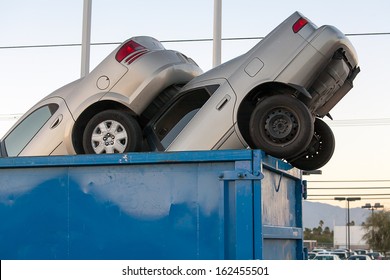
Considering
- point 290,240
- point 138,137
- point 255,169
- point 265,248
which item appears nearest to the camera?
point 255,169

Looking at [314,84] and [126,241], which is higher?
[314,84]

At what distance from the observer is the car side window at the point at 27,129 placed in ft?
24.5

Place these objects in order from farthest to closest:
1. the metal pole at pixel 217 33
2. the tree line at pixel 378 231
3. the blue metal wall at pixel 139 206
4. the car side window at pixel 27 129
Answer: the tree line at pixel 378 231 → the metal pole at pixel 217 33 → the car side window at pixel 27 129 → the blue metal wall at pixel 139 206

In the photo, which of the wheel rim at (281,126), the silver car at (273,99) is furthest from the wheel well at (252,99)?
the wheel rim at (281,126)

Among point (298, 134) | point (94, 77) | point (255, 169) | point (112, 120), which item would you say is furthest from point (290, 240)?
point (94, 77)

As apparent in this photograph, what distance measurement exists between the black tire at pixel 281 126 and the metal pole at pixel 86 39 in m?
10.5

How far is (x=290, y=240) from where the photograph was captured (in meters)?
6.18

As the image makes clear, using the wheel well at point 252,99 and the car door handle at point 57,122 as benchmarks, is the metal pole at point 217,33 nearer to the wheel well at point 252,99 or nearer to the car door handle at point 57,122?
the car door handle at point 57,122

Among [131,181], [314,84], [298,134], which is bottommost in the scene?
[131,181]

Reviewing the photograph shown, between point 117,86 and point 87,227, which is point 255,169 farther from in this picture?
point 117,86

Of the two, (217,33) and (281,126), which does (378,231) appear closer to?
(217,33)

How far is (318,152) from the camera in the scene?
7.11 meters

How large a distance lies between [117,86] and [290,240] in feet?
7.49

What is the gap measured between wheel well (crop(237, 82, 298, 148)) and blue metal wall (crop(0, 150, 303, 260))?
1.19 meters
